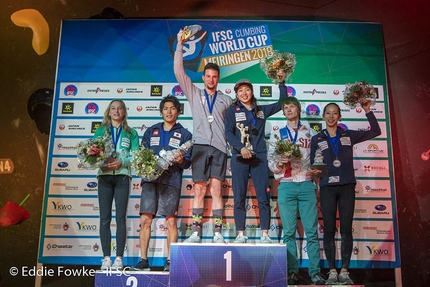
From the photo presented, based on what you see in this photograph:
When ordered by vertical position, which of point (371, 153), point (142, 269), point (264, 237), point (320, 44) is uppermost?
point (320, 44)

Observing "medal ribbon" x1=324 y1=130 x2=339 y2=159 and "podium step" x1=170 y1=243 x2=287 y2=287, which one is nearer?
"podium step" x1=170 y1=243 x2=287 y2=287

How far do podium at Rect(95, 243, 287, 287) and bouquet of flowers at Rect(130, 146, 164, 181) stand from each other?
744 millimetres

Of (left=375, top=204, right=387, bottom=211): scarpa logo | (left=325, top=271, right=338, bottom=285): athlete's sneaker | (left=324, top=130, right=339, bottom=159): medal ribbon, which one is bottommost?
(left=325, top=271, right=338, bottom=285): athlete's sneaker

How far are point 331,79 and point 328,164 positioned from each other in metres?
1.36

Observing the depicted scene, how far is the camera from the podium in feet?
12.9

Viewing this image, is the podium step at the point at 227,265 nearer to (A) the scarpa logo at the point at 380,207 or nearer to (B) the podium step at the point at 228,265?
(B) the podium step at the point at 228,265

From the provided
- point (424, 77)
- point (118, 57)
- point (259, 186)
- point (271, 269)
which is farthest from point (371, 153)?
point (118, 57)

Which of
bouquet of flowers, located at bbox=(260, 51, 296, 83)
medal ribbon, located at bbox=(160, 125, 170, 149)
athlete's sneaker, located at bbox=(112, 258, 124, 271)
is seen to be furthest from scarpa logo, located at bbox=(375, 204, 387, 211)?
athlete's sneaker, located at bbox=(112, 258, 124, 271)

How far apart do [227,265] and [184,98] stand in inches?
90.6

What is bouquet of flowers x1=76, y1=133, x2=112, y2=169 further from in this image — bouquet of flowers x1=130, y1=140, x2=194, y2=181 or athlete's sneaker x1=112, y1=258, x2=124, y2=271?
athlete's sneaker x1=112, y1=258, x2=124, y2=271

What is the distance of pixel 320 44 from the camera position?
18.3ft

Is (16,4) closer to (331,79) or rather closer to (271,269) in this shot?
(331,79)

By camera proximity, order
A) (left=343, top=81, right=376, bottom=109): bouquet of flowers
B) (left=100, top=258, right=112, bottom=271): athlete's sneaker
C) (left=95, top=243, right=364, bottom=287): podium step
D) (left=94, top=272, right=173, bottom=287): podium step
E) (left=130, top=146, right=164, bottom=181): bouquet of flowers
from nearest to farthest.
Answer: (left=95, top=243, right=364, bottom=287): podium step
(left=94, top=272, right=173, bottom=287): podium step
(left=130, top=146, right=164, bottom=181): bouquet of flowers
(left=100, top=258, right=112, bottom=271): athlete's sneaker
(left=343, top=81, right=376, bottom=109): bouquet of flowers

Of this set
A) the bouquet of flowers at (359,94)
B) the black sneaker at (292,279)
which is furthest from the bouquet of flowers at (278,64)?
the black sneaker at (292,279)
